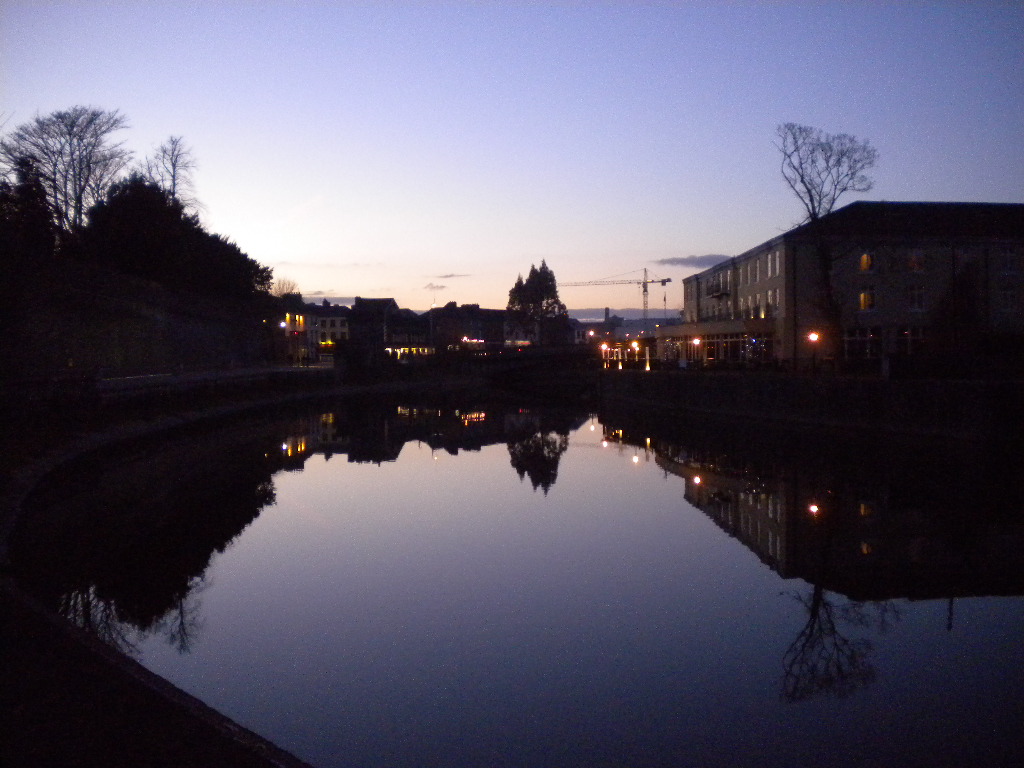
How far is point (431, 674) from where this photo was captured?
9.63 metres

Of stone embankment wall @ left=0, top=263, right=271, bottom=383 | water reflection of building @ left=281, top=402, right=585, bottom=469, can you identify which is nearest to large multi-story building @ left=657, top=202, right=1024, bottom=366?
A: water reflection of building @ left=281, top=402, right=585, bottom=469

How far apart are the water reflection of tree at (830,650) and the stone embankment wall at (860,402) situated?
17793 millimetres

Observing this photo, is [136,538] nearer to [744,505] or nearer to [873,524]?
[744,505]

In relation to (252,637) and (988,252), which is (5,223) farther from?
(988,252)

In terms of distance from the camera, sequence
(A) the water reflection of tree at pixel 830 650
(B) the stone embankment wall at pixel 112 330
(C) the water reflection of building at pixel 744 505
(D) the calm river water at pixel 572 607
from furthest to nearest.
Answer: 1. (B) the stone embankment wall at pixel 112 330
2. (C) the water reflection of building at pixel 744 505
3. (A) the water reflection of tree at pixel 830 650
4. (D) the calm river water at pixel 572 607

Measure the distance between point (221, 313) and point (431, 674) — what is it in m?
61.6

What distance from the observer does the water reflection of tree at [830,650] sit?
9.43 meters

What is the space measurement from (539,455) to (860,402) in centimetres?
1195

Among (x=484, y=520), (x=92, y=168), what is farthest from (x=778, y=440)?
(x=92, y=168)

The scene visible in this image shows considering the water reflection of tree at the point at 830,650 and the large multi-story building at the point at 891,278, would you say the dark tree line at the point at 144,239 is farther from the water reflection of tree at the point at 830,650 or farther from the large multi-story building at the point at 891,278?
the water reflection of tree at the point at 830,650

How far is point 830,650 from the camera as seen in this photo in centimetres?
1055

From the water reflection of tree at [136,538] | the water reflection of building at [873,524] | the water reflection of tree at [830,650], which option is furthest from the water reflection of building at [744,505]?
the water reflection of tree at [136,538]

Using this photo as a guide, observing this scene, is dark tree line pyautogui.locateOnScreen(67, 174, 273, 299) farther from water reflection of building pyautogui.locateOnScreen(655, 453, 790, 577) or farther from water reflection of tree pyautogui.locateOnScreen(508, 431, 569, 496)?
water reflection of building pyautogui.locateOnScreen(655, 453, 790, 577)

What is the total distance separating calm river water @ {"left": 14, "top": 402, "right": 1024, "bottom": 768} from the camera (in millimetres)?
8234
